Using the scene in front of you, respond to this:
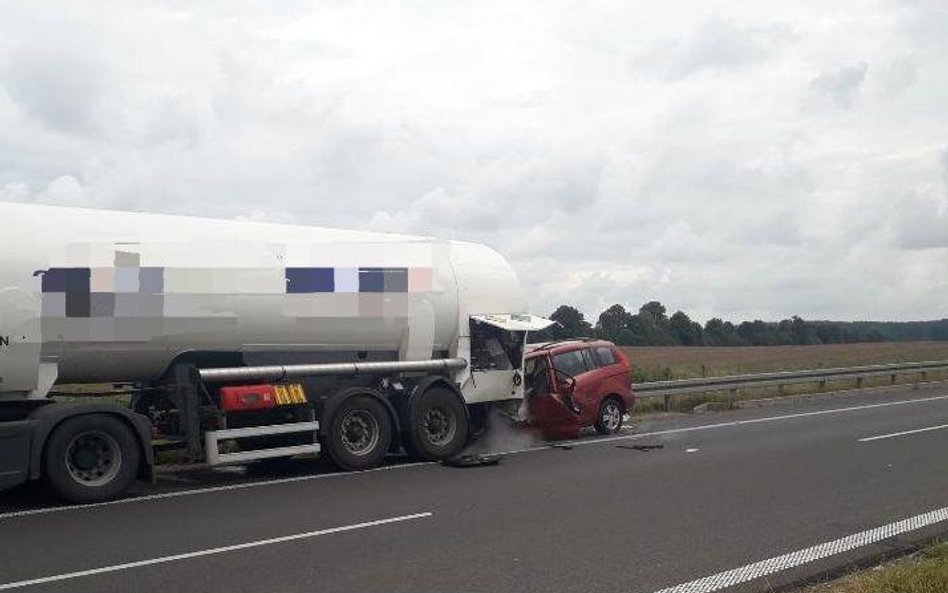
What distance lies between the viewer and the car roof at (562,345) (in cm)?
1727

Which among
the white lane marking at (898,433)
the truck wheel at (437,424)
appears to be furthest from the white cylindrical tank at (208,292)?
the white lane marking at (898,433)

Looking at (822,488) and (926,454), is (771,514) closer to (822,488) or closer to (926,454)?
(822,488)

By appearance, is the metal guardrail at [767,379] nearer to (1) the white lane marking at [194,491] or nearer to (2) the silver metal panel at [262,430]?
(1) the white lane marking at [194,491]

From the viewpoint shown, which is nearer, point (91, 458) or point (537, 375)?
point (91, 458)

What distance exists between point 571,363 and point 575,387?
1.92 ft

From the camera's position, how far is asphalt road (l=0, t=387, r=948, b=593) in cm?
720

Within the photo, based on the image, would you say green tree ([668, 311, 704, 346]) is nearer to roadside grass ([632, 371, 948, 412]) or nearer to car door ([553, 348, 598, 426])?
roadside grass ([632, 371, 948, 412])

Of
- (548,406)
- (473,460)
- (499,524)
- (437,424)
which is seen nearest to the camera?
(499,524)

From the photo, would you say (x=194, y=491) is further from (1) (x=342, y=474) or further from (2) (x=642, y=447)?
(2) (x=642, y=447)

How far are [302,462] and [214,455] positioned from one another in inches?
101

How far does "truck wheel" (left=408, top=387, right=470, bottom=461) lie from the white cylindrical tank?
0.68m

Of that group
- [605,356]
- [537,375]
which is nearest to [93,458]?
[537,375]

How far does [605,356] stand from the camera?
59.6 feet

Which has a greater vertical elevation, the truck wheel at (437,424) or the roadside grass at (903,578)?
the truck wheel at (437,424)
